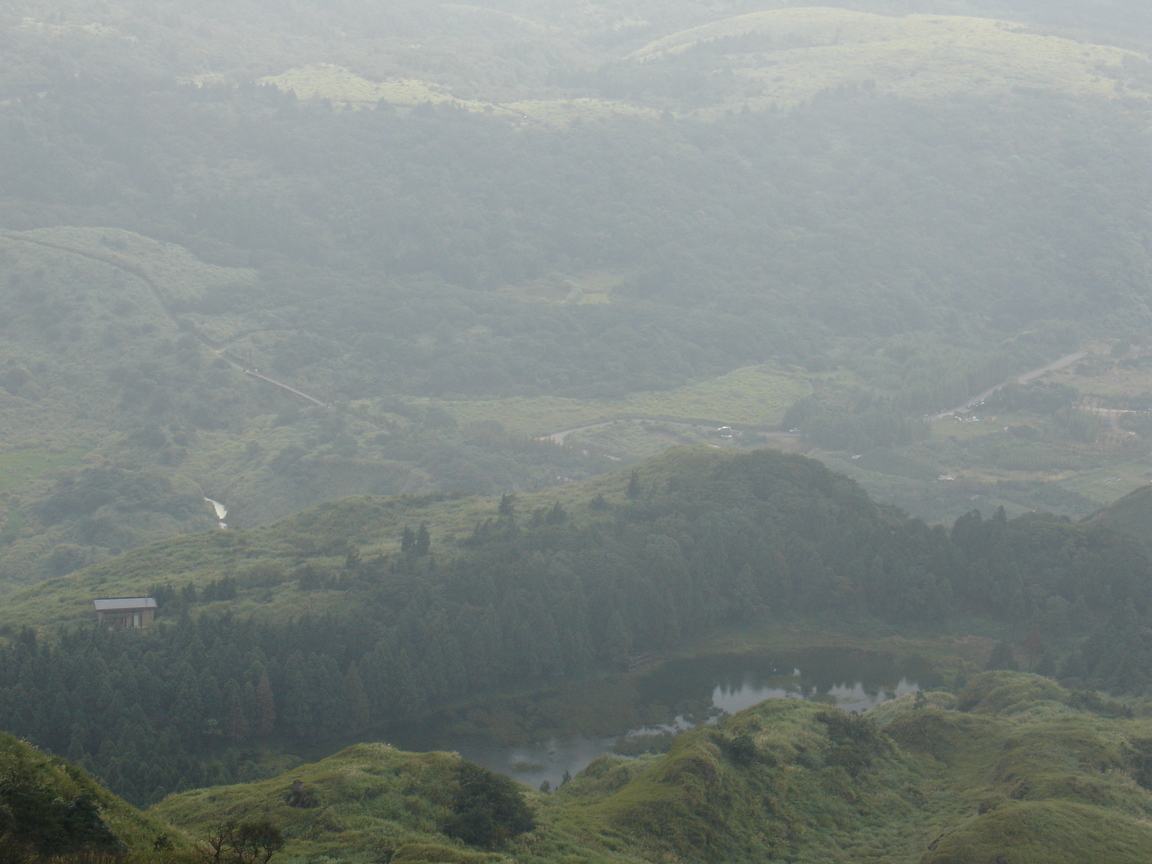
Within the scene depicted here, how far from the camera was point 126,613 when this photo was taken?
226 ft

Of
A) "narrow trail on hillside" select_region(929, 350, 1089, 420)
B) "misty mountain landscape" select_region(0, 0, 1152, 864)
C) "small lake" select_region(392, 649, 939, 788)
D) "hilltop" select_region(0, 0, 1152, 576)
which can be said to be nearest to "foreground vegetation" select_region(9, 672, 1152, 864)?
"misty mountain landscape" select_region(0, 0, 1152, 864)

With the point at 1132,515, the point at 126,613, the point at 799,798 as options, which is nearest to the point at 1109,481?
the point at 1132,515

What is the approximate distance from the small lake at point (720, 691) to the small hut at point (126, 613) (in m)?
16.5

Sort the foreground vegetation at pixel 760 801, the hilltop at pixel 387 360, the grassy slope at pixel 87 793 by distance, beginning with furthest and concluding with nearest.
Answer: the hilltop at pixel 387 360, the foreground vegetation at pixel 760 801, the grassy slope at pixel 87 793

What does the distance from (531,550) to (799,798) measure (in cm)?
3827

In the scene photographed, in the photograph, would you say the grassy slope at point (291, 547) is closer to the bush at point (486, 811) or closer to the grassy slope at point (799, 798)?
the grassy slope at point (799, 798)

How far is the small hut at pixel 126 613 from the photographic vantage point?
2692 inches

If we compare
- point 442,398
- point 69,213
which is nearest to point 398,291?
point 442,398

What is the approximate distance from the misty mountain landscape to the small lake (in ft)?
1.03

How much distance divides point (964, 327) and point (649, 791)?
162m

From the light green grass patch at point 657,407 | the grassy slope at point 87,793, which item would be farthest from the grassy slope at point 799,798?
the light green grass patch at point 657,407

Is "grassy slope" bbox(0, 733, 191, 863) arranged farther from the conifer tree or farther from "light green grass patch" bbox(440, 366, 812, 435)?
"light green grass patch" bbox(440, 366, 812, 435)

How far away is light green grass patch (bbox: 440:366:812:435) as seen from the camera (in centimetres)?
14750

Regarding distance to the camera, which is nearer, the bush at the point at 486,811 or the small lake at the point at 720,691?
the bush at the point at 486,811
